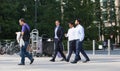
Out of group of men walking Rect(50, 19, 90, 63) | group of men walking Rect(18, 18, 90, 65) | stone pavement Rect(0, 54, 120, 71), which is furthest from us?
group of men walking Rect(50, 19, 90, 63)

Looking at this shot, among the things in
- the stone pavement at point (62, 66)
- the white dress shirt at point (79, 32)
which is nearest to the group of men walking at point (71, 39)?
the white dress shirt at point (79, 32)

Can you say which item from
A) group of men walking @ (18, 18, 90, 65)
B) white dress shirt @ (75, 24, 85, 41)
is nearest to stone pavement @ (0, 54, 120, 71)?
group of men walking @ (18, 18, 90, 65)

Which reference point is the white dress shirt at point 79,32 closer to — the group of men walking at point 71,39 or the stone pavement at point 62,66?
the group of men walking at point 71,39

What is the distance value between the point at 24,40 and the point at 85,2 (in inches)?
1624

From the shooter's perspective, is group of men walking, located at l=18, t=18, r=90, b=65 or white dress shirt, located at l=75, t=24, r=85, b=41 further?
white dress shirt, located at l=75, t=24, r=85, b=41

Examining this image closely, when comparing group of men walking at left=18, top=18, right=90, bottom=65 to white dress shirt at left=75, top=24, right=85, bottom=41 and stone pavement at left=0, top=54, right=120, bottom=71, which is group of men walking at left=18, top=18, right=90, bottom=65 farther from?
stone pavement at left=0, top=54, right=120, bottom=71

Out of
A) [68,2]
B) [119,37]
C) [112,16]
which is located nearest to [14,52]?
[68,2]

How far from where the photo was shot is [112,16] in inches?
3228

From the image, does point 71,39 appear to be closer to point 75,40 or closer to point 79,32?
point 75,40

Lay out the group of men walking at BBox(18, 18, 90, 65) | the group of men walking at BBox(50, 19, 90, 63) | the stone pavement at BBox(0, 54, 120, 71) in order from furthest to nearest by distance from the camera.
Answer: the group of men walking at BBox(50, 19, 90, 63), the group of men walking at BBox(18, 18, 90, 65), the stone pavement at BBox(0, 54, 120, 71)

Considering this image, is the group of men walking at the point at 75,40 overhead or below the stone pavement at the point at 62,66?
overhead

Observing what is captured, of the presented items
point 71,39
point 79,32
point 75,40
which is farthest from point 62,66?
point 71,39

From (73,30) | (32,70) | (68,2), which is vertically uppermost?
(68,2)

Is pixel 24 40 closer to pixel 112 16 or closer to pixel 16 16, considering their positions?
pixel 16 16
